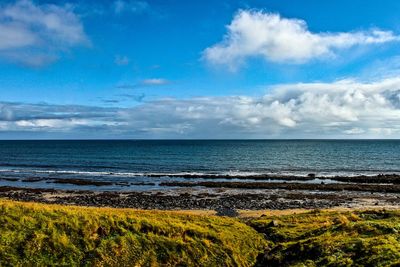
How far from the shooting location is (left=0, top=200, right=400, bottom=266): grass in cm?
1281

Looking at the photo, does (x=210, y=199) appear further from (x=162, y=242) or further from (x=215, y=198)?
(x=162, y=242)

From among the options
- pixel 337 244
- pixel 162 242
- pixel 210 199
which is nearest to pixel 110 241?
pixel 162 242

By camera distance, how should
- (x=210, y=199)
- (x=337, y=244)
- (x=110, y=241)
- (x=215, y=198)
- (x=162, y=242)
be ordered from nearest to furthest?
(x=337, y=244), (x=110, y=241), (x=162, y=242), (x=210, y=199), (x=215, y=198)

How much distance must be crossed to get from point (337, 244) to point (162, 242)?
7.08 m

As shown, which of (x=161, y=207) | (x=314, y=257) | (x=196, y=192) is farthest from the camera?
(x=196, y=192)

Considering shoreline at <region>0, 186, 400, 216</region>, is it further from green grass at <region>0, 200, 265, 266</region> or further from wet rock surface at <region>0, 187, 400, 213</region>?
green grass at <region>0, 200, 265, 266</region>

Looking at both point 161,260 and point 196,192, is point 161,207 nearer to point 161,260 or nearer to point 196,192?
point 196,192

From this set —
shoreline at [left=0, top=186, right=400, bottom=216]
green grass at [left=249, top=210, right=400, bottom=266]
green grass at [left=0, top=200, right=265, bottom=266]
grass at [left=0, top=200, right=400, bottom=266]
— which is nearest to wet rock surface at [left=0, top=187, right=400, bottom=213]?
shoreline at [left=0, top=186, right=400, bottom=216]

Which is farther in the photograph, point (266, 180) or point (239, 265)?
point (266, 180)

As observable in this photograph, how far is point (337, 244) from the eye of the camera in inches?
508

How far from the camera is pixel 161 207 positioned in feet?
138

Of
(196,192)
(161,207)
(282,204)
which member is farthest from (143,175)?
(282,204)

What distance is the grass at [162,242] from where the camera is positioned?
12.8 meters

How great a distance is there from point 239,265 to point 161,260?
327 centimetres
